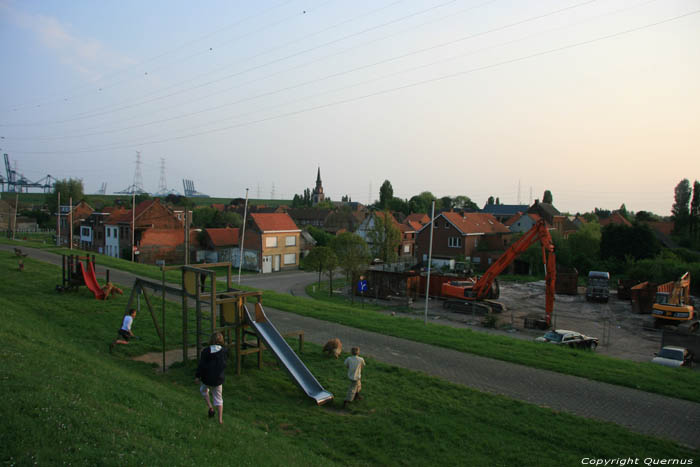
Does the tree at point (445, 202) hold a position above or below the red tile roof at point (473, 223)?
above

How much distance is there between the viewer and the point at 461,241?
5512 centimetres

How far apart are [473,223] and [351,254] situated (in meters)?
26.6

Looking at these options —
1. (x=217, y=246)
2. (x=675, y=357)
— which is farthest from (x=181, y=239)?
(x=675, y=357)

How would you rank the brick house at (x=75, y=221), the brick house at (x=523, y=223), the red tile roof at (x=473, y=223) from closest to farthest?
the red tile roof at (x=473, y=223) → the brick house at (x=75, y=221) → the brick house at (x=523, y=223)

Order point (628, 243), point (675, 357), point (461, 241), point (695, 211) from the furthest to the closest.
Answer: point (695, 211) → point (461, 241) → point (628, 243) → point (675, 357)

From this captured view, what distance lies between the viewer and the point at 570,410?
1075cm

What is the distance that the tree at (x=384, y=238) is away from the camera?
174 ft

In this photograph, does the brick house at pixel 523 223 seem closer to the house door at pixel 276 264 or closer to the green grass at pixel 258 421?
the house door at pixel 276 264

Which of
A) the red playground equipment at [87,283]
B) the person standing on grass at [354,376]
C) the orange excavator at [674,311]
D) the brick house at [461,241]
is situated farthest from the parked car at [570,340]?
the brick house at [461,241]

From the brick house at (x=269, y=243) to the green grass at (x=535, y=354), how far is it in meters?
32.9

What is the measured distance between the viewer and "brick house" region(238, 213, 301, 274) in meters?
54.2

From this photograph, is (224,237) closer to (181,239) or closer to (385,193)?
(181,239)

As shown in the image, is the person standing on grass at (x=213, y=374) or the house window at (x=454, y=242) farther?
the house window at (x=454, y=242)

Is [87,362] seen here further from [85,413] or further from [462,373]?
[462,373]
